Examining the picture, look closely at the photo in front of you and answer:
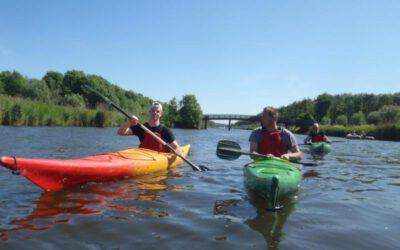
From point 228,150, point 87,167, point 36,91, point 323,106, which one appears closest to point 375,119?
point 323,106

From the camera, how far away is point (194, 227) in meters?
3.76

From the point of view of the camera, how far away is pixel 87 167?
213 inches

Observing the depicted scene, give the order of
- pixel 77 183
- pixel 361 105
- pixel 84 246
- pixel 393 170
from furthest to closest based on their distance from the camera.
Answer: pixel 361 105
pixel 393 170
pixel 77 183
pixel 84 246

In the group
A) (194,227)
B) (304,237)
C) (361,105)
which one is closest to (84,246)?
(194,227)

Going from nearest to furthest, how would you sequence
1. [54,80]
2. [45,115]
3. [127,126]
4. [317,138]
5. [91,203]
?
[91,203] → [127,126] → [317,138] → [45,115] → [54,80]

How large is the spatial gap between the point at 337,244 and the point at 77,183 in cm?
377

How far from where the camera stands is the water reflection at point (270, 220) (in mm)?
3537

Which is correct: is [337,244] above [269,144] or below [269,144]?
below

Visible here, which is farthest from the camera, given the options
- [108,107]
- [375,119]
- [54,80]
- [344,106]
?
[344,106]

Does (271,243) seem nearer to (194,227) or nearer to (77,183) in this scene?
(194,227)

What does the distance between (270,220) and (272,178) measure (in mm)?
523

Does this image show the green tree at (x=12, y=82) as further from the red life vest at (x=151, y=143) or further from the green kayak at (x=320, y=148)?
the red life vest at (x=151, y=143)

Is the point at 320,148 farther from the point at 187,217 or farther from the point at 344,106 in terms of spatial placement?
the point at 344,106

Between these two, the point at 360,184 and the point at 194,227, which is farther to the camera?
the point at 360,184
